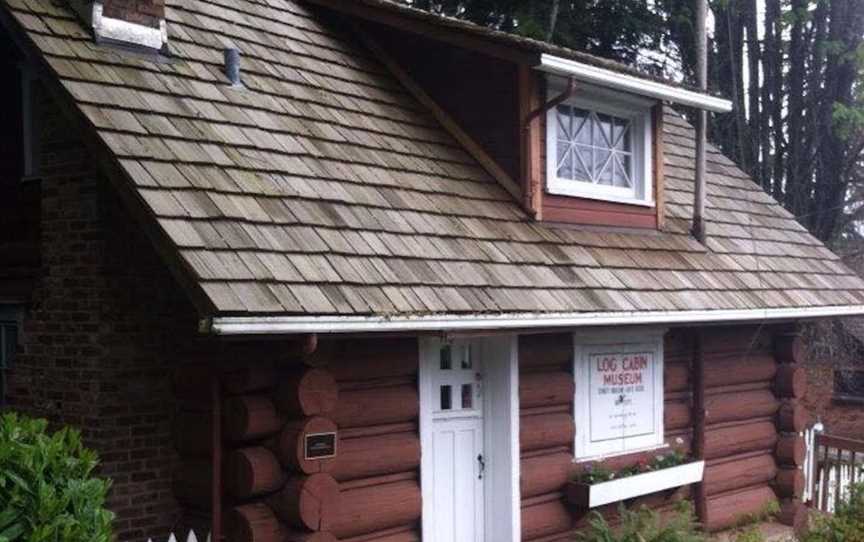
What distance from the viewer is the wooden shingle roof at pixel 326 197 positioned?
648cm

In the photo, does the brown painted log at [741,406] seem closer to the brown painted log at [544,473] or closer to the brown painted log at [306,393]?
the brown painted log at [544,473]

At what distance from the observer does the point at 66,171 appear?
763cm

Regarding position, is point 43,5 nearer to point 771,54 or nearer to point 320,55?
point 320,55

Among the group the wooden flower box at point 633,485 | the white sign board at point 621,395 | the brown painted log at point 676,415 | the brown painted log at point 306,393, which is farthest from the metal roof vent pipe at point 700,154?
the brown painted log at point 306,393

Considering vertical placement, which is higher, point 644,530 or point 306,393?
point 306,393

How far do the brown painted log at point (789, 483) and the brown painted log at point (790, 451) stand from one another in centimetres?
8

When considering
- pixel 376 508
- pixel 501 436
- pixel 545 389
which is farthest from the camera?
pixel 545 389

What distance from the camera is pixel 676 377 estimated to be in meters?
10.9

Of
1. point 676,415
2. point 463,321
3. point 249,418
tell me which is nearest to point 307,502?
point 249,418

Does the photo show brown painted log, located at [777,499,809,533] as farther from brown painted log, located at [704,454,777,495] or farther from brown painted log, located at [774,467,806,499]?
brown painted log, located at [704,454,777,495]

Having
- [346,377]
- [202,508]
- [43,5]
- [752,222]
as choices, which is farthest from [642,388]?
[43,5]

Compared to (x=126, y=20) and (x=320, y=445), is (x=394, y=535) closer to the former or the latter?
(x=320, y=445)

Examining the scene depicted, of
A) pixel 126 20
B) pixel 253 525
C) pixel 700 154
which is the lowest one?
pixel 253 525

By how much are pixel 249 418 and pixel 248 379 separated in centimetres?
25
